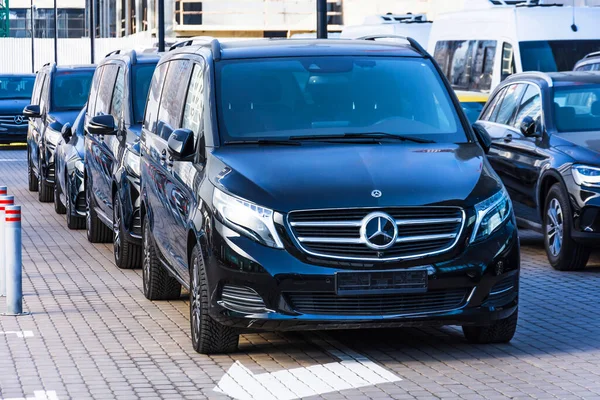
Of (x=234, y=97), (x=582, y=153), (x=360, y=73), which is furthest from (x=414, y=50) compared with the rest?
(x=582, y=153)

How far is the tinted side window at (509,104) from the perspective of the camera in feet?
46.4

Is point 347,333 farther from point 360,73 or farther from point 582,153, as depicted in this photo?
point 582,153

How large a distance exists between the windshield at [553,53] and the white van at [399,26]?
6710 mm

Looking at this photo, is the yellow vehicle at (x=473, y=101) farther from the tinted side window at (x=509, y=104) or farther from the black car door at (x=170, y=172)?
the black car door at (x=170, y=172)

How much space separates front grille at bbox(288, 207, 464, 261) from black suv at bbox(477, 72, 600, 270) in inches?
173

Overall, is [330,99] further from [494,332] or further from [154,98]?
[154,98]

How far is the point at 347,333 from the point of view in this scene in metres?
9.23

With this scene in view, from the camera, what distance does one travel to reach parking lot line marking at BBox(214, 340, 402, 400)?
747cm

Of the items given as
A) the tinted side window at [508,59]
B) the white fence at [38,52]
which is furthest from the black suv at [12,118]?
the white fence at [38,52]

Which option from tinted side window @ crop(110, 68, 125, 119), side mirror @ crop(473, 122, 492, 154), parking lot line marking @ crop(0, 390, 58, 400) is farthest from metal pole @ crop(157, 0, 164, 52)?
parking lot line marking @ crop(0, 390, 58, 400)

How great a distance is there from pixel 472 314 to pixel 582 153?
4485 mm

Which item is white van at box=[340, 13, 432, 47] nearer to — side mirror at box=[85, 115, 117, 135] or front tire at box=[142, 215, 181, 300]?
side mirror at box=[85, 115, 117, 135]

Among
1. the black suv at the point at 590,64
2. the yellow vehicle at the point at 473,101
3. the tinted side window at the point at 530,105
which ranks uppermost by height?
the black suv at the point at 590,64

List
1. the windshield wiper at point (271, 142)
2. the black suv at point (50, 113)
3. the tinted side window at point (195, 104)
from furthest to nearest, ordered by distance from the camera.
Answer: the black suv at point (50, 113)
the tinted side window at point (195, 104)
the windshield wiper at point (271, 142)
